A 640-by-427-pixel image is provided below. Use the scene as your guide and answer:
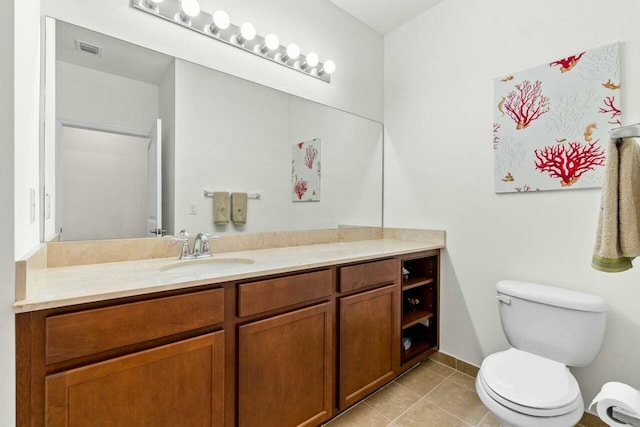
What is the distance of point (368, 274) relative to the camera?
5.35ft

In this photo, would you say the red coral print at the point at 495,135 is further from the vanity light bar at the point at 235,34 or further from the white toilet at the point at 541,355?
the vanity light bar at the point at 235,34

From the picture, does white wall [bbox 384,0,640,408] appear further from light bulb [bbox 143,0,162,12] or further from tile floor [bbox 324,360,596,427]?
light bulb [bbox 143,0,162,12]

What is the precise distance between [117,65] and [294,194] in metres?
1.15

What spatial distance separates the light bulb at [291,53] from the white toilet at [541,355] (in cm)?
185

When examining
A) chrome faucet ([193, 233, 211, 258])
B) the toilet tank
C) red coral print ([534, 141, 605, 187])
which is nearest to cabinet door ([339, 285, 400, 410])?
the toilet tank

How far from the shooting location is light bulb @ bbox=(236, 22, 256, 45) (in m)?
1.69

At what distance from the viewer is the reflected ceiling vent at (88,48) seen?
1306 mm

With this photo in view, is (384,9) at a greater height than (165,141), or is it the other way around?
(384,9)

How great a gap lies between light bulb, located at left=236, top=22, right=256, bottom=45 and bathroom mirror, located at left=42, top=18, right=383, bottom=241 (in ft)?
0.74

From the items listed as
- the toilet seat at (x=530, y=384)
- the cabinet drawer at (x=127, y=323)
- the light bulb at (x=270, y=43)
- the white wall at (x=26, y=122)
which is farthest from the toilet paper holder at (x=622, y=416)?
the light bulb at (x=270, y=43)

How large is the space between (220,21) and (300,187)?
1.05 meters

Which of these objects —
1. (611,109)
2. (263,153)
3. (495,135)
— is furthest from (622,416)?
(263,153)

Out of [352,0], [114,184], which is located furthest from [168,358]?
[352,0]

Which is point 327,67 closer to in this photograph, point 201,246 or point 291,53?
Answer: point 291,53
